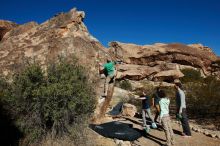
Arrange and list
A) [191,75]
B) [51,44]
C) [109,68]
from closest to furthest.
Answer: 1. [109,68]
2. [51,44]
3. [191,75]

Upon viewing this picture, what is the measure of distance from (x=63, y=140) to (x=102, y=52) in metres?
5.25

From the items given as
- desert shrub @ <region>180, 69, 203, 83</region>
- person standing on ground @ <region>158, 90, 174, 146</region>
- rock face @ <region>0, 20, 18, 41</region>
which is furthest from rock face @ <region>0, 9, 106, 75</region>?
desert shrub @ <region>180, 69, 203, 83</region>

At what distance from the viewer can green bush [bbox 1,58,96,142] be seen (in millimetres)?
7883

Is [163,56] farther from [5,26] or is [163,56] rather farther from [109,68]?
[109,68]

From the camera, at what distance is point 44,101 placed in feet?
26.4

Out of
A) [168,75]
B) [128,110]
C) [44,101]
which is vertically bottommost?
[128,110]

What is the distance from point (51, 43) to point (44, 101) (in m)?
3.96

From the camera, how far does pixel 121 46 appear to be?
Answer: 51531 millimetres

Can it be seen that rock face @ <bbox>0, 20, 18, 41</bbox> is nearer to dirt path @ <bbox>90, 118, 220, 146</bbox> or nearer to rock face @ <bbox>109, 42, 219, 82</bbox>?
dirt path @ <bbox>90, 118, 220, 146</bbox>

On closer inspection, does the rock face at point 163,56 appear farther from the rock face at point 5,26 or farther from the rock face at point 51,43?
the rock face at point 51,43

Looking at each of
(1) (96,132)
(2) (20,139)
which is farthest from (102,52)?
(2) (20,139)

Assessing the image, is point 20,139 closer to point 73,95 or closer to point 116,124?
point 73,95

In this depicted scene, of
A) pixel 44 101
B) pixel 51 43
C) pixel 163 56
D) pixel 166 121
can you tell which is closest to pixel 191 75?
pixel 163 56

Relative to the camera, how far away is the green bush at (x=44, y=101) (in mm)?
7883
